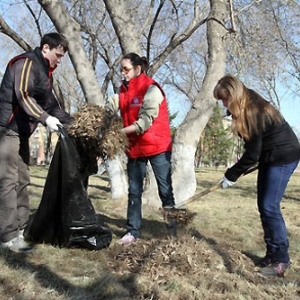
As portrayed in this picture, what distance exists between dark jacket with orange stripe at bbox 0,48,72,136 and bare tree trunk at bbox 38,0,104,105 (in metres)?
3.02

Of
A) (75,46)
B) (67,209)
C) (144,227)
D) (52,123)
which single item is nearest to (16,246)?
(67,209)

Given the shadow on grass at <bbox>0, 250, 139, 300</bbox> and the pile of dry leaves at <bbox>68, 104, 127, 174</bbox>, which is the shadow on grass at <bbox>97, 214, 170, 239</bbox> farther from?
the shadow on grass at <bbox>0, 250, 139, 300</bbox>

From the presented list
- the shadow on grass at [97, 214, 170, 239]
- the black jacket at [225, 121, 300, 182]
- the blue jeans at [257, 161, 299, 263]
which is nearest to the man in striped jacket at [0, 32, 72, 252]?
the shadow on grass at [97, 214, 170, 239]

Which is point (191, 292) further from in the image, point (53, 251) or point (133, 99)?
Result: point (133, 99)

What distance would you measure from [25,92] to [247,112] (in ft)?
6.03

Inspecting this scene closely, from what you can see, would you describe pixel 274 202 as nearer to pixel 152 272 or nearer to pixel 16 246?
pixel 152 272

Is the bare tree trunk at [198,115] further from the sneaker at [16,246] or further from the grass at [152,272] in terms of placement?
the sneaker at [16,246]

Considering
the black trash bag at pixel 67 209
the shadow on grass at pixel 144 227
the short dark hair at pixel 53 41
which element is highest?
the short dark hair at pixel 53 41

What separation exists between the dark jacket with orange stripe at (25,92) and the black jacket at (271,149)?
64.7 inches

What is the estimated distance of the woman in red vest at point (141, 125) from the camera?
449 centimetres

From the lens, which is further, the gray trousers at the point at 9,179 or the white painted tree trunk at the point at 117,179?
the white painted tree trunk at the point at 117,179

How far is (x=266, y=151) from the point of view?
402cm

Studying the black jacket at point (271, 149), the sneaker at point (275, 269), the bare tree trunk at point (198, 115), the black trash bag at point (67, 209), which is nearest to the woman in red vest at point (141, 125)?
the black trash bag at point (67, 209)

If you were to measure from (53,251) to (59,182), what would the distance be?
0.62 m
